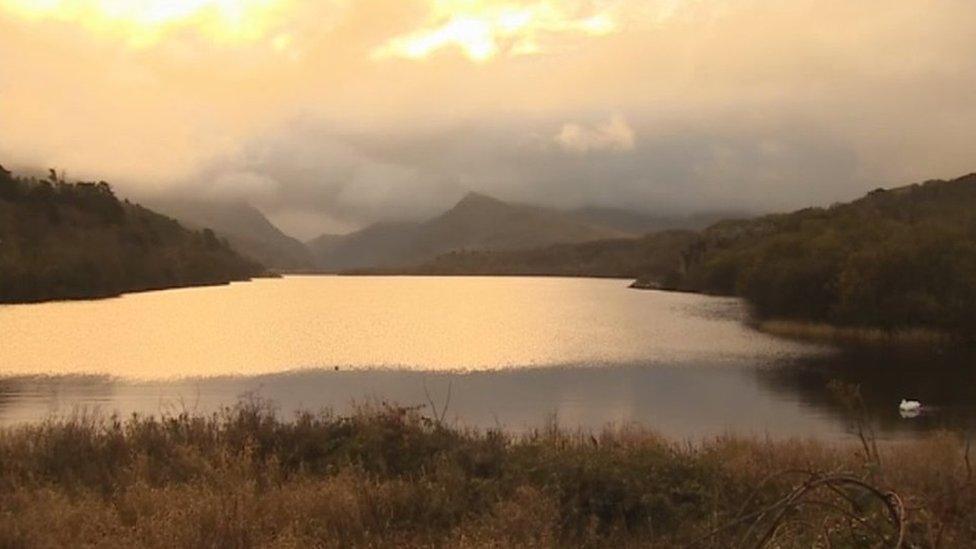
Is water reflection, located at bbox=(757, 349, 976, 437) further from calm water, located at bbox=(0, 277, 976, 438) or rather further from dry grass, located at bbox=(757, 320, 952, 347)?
dry grass, located at bbox=(757, 320, 952, 347)

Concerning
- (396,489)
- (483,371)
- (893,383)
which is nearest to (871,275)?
(893,383)

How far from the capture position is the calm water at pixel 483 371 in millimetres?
33375

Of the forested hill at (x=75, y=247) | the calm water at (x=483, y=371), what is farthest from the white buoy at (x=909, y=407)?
the forested hill at (x=75, y=247)

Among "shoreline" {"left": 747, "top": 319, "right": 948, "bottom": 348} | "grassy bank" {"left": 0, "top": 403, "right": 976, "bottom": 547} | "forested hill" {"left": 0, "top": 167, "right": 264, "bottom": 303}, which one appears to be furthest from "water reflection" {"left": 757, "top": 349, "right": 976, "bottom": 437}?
"forested hill" {"left": 0, "top": 167, "right": 264, "bottom": 303}

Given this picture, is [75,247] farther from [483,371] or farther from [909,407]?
[909,407]

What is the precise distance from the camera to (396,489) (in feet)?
39.7

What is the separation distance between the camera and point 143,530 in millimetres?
9859

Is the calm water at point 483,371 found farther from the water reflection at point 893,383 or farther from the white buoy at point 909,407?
the white buoy at point 909,407

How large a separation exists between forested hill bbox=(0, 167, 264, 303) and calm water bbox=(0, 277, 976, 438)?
31128 millimetres

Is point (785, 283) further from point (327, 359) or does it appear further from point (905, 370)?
point (327, 359)

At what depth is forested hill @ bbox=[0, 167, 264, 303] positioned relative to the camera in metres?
112

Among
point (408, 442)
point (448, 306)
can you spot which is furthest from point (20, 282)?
point (408, 442)

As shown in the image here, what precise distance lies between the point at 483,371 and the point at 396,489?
110 feet

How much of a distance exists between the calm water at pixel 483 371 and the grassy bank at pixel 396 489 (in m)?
6.14
